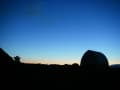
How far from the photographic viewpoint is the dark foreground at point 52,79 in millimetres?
6965

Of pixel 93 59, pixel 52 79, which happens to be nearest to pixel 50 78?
pixel 52 79

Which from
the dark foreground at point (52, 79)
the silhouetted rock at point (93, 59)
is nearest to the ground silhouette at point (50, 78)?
the dark foreground at point (52, 79)

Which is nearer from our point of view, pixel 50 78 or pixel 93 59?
pixel 50 78

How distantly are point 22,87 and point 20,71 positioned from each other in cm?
86

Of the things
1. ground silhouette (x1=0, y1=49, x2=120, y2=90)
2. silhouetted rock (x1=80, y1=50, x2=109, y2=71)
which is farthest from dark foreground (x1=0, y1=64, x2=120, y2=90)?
silhouetted rock (x1=80, y1=50, x2=109, y2=71)

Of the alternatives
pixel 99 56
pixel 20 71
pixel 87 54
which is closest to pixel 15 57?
pixel 87 54

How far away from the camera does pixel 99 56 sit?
A: 2659 centimetres

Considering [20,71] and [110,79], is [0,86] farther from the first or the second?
[110,79]

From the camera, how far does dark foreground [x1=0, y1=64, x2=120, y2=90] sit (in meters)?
6.96

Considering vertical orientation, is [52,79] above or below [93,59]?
below

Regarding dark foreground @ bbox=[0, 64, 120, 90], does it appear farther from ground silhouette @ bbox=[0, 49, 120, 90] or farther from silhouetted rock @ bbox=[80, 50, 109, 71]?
silhouetted rock @ bbox=[80, 50, 109, 71]

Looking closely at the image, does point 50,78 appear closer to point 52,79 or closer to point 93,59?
point 52,79

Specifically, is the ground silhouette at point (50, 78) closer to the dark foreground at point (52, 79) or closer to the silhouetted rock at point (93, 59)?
the dark foreground at point (52, 79)

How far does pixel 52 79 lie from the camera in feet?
24.8
